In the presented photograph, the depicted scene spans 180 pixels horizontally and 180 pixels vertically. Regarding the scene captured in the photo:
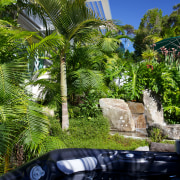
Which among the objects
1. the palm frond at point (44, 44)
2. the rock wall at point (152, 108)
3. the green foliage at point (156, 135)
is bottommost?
the green foliage at point (156, 135)

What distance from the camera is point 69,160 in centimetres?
206

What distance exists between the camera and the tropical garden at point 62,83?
→ 10.0 ft

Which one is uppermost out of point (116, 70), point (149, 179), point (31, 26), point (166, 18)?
point (166, 18)

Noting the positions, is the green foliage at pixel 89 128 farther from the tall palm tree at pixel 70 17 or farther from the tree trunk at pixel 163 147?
the tree trunk at pixel 163 147

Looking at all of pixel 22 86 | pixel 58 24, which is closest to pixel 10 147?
pixel 22 86

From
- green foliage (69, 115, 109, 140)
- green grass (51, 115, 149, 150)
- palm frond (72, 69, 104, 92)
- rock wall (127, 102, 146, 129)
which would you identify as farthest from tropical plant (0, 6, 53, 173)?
rock wall (127, 102, 146, 129)

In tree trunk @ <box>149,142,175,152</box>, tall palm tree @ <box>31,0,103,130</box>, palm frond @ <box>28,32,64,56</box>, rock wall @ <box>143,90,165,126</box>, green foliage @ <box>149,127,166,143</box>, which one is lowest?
tree trunk @ <box>149,142,175,152</box>

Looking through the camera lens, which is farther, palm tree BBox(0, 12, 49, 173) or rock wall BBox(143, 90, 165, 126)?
rock wall BBox(143, 90, 165, 126)

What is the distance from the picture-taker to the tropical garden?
3.05 meters

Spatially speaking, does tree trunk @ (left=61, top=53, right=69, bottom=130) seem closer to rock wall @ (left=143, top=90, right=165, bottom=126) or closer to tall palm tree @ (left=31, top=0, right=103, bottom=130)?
tall palm tree @ (left=31, top=0, right=103, bottom=130)

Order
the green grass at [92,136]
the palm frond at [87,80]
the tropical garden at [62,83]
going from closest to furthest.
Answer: the tropical garden at [62,83] → the green grass at [92,136] → the palm frond at [87,80]

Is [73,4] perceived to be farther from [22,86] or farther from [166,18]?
[166,18]

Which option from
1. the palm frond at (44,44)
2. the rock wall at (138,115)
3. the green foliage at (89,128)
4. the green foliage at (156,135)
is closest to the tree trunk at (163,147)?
the green foliage at (156,135)

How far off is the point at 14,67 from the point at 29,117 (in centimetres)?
93
